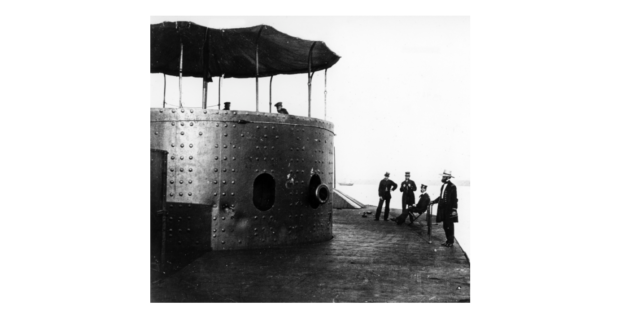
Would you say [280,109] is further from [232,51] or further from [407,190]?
[407,190]

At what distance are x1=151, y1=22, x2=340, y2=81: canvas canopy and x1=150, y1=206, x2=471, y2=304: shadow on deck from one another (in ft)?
12.6

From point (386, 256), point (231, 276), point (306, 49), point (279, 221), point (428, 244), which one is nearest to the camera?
point (231, 276)

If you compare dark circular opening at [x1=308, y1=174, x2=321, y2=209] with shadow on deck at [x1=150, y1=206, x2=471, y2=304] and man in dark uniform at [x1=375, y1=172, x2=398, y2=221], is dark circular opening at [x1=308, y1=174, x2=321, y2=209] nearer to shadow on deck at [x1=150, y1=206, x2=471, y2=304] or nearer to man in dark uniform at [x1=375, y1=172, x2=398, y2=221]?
shadow on deck at [x1=150, y1=206, x2=471, y2=304]

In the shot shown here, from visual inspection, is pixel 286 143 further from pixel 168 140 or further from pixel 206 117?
pixel 168 140

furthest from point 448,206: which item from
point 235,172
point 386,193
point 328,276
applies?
point 386,193

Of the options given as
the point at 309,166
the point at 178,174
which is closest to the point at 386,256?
the point at 309,166

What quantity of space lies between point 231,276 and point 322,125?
3895mm

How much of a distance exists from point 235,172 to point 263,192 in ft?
3.50

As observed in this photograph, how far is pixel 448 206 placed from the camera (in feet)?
28.2

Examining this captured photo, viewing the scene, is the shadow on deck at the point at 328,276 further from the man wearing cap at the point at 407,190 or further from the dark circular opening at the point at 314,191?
the man wearing cap at the point at 407,190

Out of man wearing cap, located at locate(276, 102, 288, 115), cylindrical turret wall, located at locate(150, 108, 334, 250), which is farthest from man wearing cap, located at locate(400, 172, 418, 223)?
man wearing cap, located at locate(276, 102, 288, 115)

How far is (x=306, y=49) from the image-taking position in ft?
30.7

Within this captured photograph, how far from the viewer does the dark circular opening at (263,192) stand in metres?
8.22

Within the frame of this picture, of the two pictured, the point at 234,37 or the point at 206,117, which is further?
the point at 234,37
